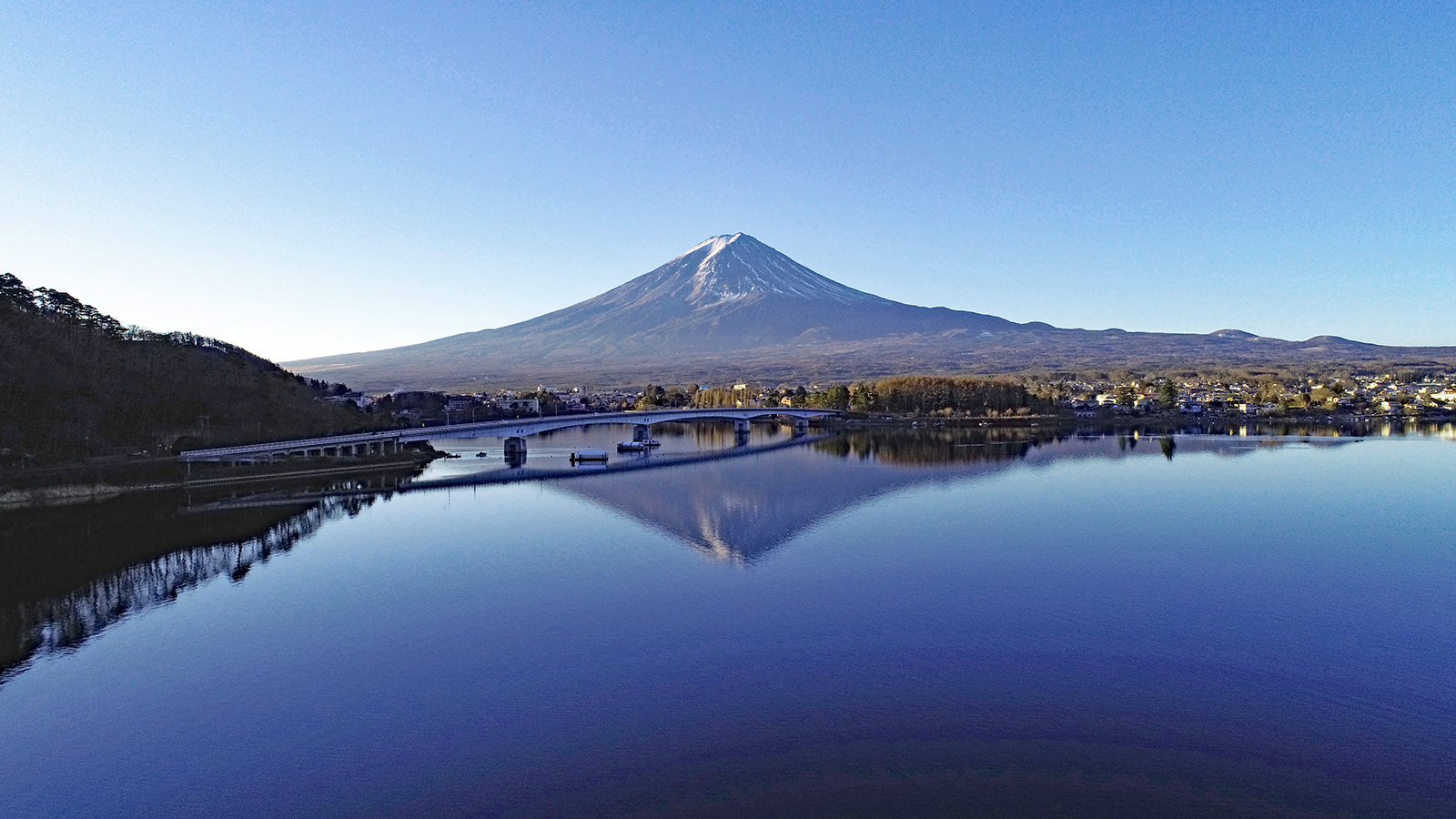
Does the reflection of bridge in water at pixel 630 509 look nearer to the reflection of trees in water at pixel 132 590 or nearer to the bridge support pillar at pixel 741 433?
the reflection of trees in water at pixel 132 590

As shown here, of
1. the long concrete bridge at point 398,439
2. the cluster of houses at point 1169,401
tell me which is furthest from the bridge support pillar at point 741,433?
the cluster of houses at point 1169,401

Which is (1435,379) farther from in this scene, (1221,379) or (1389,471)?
(1389,471)

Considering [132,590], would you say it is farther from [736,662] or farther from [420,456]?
[420,456]

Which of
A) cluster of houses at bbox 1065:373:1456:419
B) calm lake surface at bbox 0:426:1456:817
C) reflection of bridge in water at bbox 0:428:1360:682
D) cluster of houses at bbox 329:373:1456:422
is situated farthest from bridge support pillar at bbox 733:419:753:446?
cluster of houses at bbox 1065:373:1456:419

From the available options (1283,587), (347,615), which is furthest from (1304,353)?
(347,615)

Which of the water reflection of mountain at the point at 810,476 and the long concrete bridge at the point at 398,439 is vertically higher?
the long concrete bridge at the point at 398,439
